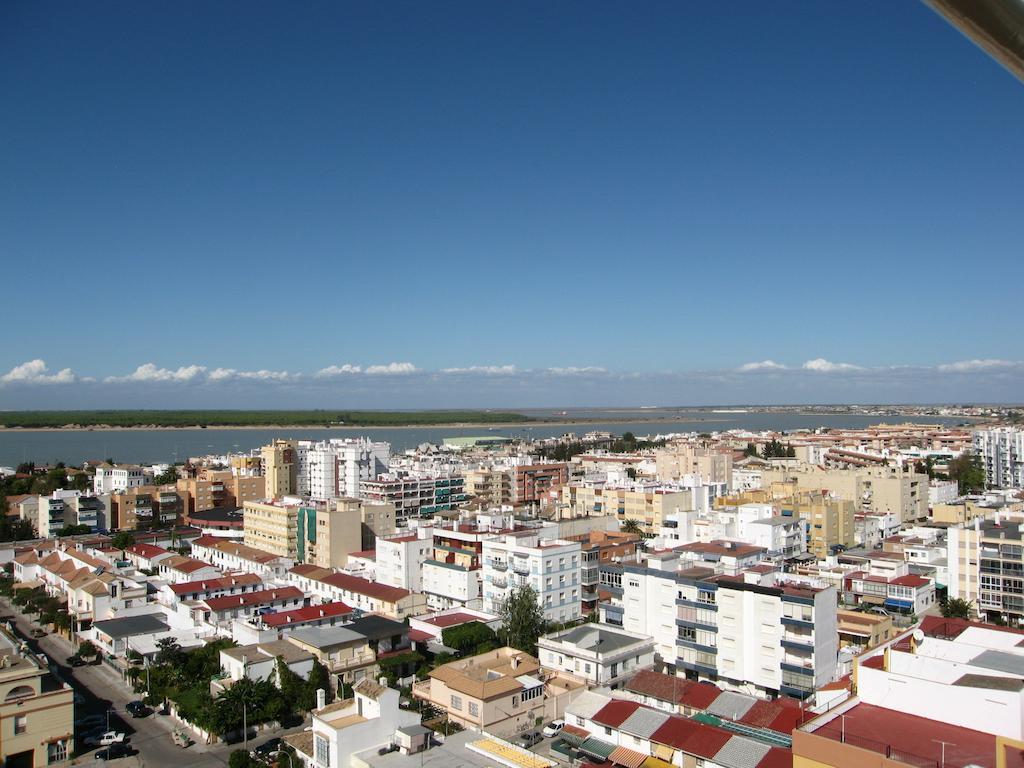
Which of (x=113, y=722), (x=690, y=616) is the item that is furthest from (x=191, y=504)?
(x=690, y=616)

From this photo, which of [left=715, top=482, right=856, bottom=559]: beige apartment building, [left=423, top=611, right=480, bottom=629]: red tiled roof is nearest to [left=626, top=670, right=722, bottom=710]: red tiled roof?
[left=423, top=611, right=480, bottom=629]: red tiled roof

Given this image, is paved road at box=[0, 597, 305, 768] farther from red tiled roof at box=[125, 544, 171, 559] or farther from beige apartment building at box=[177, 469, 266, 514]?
beige apartment building at box=[177, 469, 266, 514]

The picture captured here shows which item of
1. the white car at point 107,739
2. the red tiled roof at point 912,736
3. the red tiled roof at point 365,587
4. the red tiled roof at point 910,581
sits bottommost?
the white car at point 107,739

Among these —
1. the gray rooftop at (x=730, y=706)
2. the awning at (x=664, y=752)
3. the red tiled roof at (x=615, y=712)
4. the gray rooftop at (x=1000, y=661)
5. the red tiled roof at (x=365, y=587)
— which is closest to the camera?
the gray rooftop at (x=1000, y=661)

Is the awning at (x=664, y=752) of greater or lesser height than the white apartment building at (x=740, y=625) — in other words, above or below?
below

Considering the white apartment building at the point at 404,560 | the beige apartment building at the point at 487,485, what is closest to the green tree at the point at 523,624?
the white apartment building at the point at 404,560

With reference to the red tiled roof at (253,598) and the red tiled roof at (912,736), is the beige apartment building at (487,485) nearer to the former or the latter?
the red tiled roof at (253,598)
